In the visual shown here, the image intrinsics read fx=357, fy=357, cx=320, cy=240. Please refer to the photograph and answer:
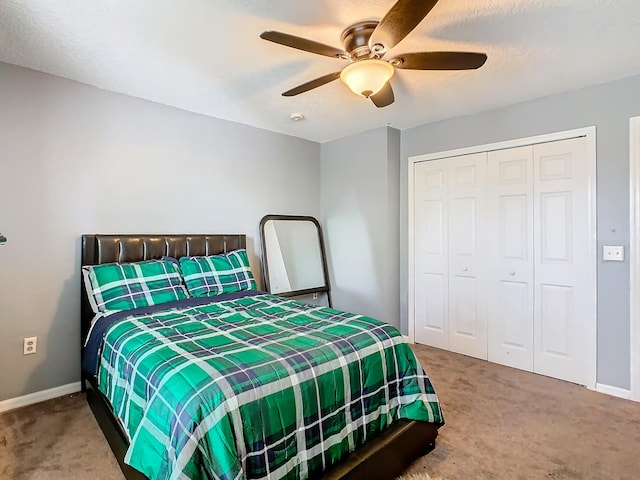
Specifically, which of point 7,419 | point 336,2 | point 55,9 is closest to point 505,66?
point 336,2

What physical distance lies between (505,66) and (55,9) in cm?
270

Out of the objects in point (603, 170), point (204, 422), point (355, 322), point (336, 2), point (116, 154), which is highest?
point (336, 2)

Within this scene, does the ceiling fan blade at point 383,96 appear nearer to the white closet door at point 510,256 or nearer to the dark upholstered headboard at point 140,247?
the white closet door at point 510,256

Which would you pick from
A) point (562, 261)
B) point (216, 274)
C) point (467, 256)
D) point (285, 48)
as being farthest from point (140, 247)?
point (562, 261)

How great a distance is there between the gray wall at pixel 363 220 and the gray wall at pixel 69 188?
1421 mm

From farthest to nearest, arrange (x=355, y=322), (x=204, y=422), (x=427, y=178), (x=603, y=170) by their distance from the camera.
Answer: (x=427, y=178) < (x=603, y=170) < (x=355, y=322) < (x=204, y=422)

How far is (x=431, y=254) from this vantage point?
3.79 metres

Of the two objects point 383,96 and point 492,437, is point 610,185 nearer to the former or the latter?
point 383,96

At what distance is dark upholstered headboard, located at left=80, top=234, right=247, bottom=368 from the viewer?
8.84 feet

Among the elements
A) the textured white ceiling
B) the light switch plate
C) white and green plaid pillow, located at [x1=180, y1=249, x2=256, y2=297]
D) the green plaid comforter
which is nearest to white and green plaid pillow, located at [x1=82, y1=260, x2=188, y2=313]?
white and green plaid pillow, located at [x1=180, y1=249, x2=256, y2=297]

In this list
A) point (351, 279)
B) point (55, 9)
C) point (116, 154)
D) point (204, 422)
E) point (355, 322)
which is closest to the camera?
point (204, 422)

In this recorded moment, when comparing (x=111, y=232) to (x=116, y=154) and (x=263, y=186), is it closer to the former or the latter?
(x=116, y=154)

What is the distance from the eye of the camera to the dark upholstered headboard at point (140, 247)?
8.84 feet

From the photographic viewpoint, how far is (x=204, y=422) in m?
1.26
